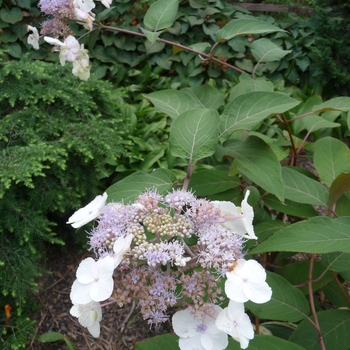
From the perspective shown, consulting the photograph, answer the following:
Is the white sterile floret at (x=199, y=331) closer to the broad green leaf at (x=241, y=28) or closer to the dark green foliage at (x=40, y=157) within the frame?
the broad green leaf at (x=241, y=28)

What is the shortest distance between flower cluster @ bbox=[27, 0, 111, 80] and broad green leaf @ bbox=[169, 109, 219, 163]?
0.48 meters

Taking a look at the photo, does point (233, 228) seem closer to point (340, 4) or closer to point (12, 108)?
point (12, 108)

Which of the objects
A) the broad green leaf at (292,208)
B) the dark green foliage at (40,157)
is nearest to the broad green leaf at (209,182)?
the broad green leaf at (292,208)

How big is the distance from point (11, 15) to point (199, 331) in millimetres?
3144

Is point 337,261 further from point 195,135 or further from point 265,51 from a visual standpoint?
point 265,51

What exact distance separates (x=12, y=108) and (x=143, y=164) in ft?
2.43

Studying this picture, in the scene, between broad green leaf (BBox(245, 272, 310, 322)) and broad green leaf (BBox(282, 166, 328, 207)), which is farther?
broad green leaf (BBox(282, 166, 328, 207))

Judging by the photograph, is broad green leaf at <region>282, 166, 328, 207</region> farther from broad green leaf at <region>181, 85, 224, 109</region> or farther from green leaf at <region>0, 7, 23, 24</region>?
green leaf at <region>0, 7, 23, 24</region>

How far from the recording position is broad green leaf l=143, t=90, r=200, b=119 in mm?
938

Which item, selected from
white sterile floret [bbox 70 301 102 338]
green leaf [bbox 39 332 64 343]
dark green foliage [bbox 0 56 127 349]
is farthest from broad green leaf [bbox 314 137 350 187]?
green leaf [bbox 39 332 64 343]

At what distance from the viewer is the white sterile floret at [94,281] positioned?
1.57ft

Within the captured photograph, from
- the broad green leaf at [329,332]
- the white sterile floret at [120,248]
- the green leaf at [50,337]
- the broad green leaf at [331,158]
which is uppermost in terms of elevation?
the white sterile floret at [120,248]

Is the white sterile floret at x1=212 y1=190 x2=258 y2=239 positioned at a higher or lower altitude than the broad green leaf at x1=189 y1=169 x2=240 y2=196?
higher

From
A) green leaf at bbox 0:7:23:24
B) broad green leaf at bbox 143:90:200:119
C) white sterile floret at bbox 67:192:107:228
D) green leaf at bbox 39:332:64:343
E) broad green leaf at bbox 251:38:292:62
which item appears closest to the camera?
white sterile floret at bbox 67:192:107:228
